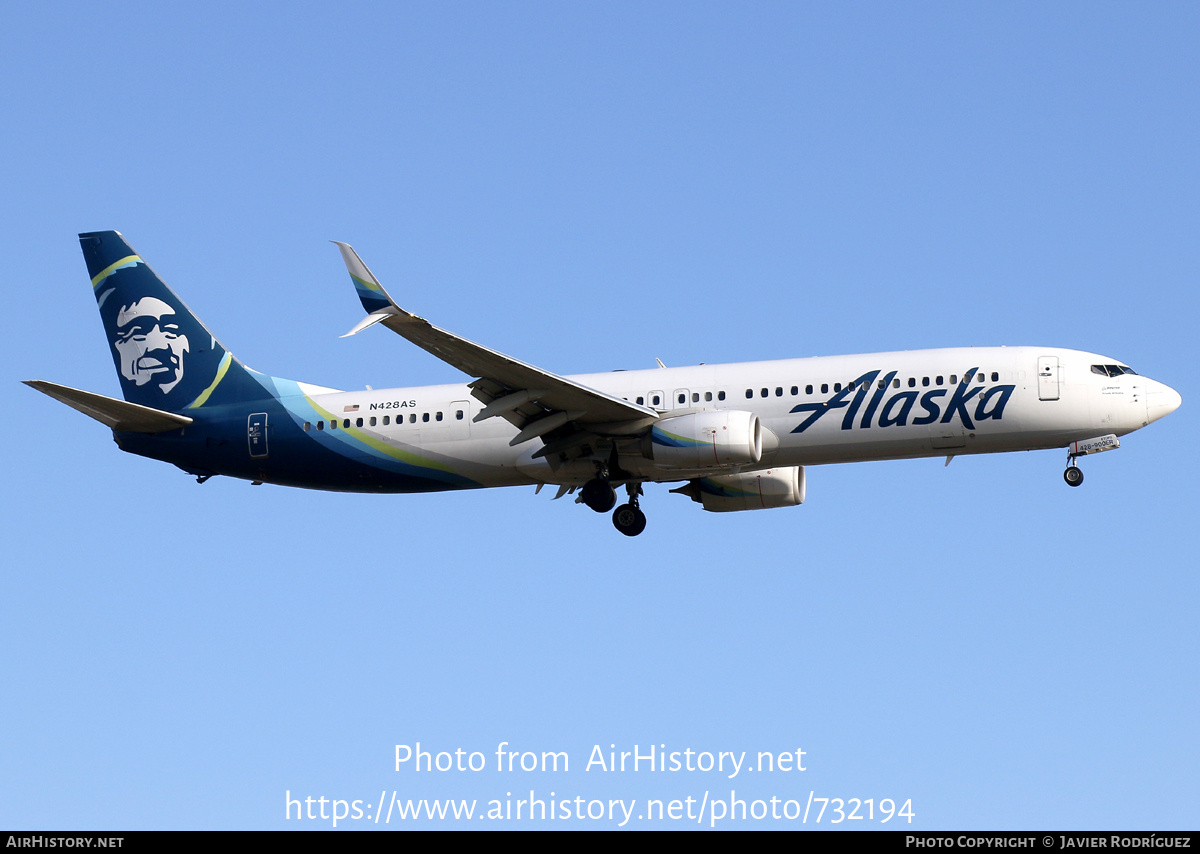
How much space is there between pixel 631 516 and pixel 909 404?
853 centimetres

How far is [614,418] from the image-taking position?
39.9 m

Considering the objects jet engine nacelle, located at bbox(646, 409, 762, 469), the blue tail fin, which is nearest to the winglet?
jet engine nacelle, located at bbox(646, 409, 762, 469)

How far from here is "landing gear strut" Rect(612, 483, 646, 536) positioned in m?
42.9

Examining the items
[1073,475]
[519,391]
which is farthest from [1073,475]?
[519,391]

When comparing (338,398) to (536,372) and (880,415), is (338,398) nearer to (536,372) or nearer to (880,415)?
A: (536,372)

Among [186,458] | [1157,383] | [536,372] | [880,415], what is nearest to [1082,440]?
[1157,383]

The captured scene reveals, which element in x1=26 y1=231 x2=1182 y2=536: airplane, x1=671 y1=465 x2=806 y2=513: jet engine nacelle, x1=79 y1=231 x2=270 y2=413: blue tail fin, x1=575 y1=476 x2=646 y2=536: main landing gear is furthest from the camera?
x1=79 y1=231 x2=270 y2=413: blue tail fin

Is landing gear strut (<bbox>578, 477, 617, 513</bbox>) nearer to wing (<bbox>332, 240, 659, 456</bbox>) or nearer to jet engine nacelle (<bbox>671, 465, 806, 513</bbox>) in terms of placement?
wing (<bbox>332, 240, 659, 456</bbox>)

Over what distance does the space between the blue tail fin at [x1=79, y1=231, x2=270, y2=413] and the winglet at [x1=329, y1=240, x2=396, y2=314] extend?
10.9m

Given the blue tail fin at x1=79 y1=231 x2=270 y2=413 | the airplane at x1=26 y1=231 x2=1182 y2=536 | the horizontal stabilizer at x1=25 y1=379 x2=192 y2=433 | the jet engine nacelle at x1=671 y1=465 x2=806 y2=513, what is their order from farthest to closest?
the blue tail fin at x1=79 y1=231 x2=270 y2=413
the jet engine nacelle at x1=671 y1=465 x2=806 y2=513
the horizontal stabilizer at x1=25 y1=379 x2=192 y2=433
the airplane at x1=26 y1=231 x2=1182 y2=536

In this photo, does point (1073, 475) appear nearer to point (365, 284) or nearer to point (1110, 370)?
point (1110, 370)

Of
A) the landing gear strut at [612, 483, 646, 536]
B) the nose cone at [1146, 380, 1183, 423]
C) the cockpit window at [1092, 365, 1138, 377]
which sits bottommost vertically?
the landing gear strut at [612, 483, 646, 536]
